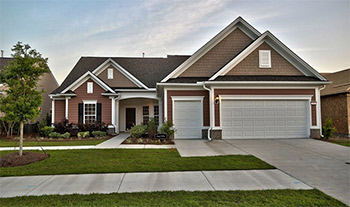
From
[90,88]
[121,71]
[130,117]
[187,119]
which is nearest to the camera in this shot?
[187,119]

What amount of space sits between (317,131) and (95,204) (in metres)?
13.1

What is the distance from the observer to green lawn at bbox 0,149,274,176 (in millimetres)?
6135

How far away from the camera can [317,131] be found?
41.1ft

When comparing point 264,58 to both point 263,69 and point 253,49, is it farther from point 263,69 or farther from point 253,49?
point 253,49

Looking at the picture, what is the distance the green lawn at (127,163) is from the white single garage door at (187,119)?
478 centimetres

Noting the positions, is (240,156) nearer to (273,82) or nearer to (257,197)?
(257,197)

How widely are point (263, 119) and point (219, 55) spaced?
4.99 metres

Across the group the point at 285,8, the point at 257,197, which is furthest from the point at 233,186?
the point at 285,8

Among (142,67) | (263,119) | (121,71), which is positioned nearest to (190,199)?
(263,119)

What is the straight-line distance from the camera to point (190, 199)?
160 inches

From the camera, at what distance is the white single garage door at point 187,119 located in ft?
42.9

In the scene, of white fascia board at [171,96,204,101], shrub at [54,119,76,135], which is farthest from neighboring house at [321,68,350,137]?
shrub at [54,119,76,135]

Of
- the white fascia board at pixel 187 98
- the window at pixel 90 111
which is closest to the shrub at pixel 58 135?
the window at pixel 90 111

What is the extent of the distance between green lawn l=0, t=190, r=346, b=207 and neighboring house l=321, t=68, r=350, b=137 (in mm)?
12988
